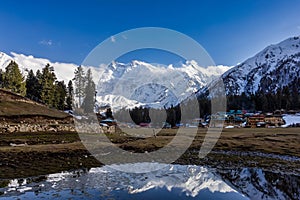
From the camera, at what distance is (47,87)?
97062mm

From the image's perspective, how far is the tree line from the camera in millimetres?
94250

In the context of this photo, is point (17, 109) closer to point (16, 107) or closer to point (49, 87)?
point (16, 107)

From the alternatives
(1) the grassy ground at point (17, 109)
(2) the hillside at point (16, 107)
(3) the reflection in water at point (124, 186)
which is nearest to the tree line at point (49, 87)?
(2) the hillside at point (16, 107)

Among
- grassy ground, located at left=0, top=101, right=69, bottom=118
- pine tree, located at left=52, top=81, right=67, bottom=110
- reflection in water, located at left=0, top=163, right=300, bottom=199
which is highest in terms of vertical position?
pine tree, located at left=52, top=81, right=67, bottom=110

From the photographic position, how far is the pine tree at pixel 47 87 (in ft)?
316

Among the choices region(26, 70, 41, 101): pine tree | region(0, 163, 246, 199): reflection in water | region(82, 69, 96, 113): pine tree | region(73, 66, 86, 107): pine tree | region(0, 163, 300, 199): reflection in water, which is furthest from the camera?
region(73, 66, 86, 107): pine tree

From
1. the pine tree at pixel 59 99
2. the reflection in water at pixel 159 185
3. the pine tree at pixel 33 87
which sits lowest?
the reflection in water at pixel 159 185

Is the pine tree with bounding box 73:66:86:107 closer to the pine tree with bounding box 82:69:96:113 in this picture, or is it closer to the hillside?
the pine tree with bounding box 82:69:96:113

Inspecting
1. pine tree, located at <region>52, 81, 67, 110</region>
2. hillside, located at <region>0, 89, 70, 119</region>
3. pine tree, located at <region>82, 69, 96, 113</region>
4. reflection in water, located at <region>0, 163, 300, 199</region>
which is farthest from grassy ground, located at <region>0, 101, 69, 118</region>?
reflection in water, located at <region>0, 163, 300, 199</region>

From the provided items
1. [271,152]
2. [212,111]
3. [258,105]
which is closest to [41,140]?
[271,152]

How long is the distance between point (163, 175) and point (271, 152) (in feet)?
70.9

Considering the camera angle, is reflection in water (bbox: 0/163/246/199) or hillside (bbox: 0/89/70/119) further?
hillside (bbox: 0/89/70/119)

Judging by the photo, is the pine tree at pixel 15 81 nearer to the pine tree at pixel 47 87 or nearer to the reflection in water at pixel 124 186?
the pine tree at pixel 47 87

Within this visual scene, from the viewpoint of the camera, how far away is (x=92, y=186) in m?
17.8
